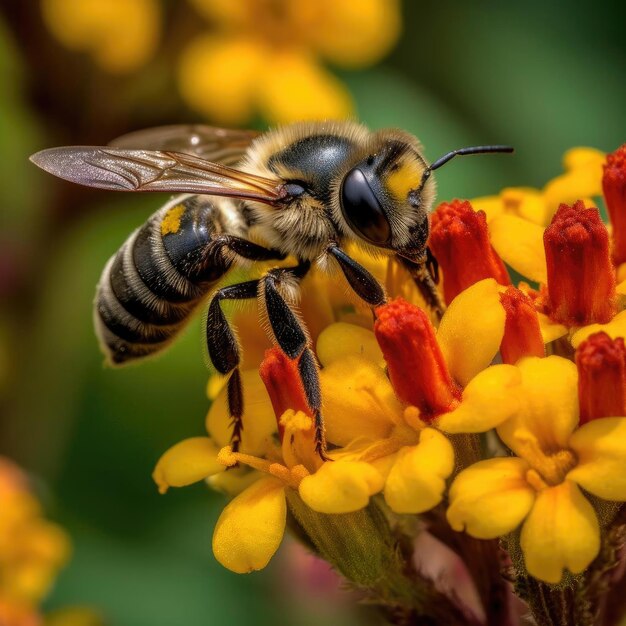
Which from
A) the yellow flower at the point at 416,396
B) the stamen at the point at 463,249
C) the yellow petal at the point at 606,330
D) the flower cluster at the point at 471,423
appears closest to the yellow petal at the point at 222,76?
the flower cluster at the point at 471,423

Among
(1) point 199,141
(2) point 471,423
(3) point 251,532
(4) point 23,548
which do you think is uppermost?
(1) point 199,141

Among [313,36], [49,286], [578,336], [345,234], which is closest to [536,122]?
[313,36]

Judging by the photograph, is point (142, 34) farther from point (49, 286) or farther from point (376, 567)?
point (376, 567)

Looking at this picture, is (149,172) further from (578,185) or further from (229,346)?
(578,185)

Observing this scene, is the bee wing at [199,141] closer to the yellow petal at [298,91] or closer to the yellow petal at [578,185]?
the yellow petal at [578,185]

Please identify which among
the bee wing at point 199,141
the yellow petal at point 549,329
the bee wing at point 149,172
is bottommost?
the yellow petal at point 549,329

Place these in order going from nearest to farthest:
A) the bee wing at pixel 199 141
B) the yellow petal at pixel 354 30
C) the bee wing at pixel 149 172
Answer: the bee wing at pixel 149 172, the bee wing at pixel 199 141, the yellow petal at pixel 354 30

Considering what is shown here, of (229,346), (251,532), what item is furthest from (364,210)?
(251,532)

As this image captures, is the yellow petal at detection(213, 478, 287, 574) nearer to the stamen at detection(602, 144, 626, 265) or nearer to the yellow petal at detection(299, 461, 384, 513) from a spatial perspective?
the yellow petal at detection(299, 461, 384, 513)
